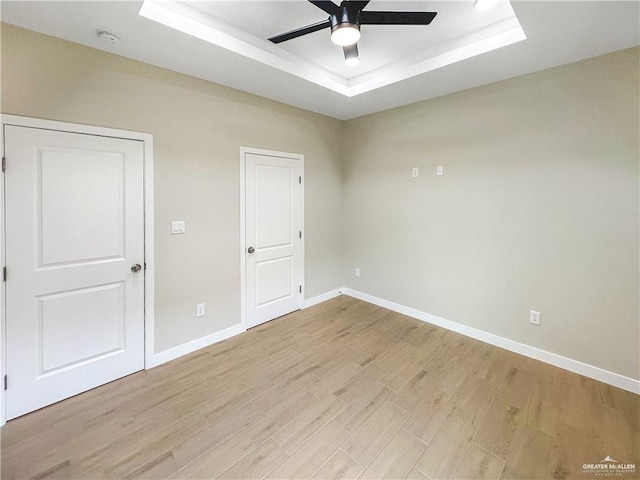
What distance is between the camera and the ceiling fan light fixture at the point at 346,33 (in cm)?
165

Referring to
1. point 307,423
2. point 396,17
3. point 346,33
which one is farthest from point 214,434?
point 396,17

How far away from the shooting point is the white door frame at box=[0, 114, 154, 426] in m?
1.89

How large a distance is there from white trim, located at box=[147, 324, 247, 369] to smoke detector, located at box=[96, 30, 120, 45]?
8.44 feet

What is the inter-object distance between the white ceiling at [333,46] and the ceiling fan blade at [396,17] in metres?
0.50

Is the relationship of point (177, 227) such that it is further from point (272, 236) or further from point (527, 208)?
point (527, 208)

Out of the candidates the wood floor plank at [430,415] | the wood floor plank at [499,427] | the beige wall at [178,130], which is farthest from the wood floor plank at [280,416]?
the beige wall at [178,130]

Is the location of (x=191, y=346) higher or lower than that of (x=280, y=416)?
higher

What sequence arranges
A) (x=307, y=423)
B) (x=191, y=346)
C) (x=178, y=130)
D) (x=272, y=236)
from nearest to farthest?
(x=307, y=423) < (x=178, y=130) < (x=191, y=346) < (x=272, y=236)

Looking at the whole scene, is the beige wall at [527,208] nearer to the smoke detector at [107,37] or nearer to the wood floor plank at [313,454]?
the wood floor plank at [313,454]

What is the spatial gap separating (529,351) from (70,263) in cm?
409

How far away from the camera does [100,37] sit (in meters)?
2.03

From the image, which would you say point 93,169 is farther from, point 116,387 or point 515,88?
point 515,88

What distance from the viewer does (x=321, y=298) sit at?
418 cm

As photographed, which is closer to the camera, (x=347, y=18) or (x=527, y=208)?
(x=347, y=18)
